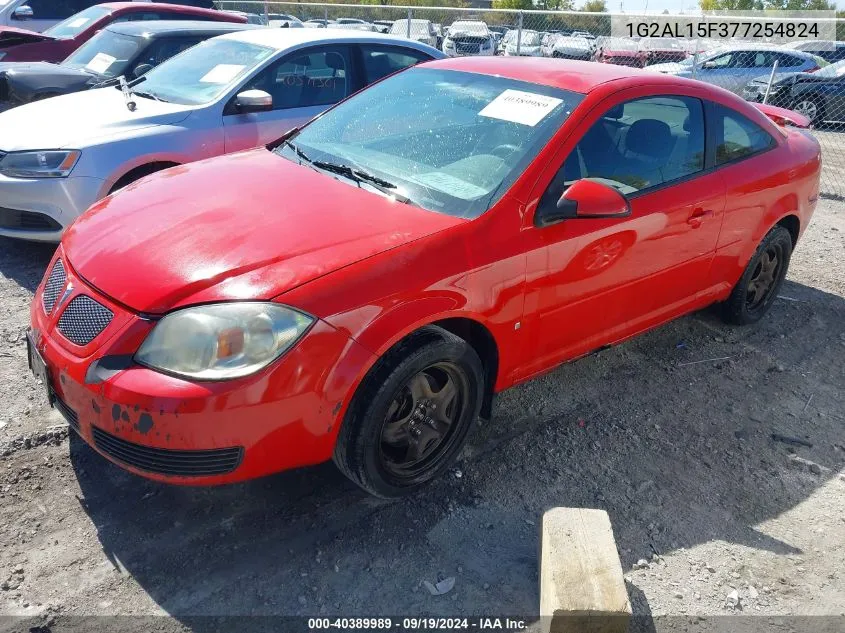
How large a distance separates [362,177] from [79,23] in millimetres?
8149

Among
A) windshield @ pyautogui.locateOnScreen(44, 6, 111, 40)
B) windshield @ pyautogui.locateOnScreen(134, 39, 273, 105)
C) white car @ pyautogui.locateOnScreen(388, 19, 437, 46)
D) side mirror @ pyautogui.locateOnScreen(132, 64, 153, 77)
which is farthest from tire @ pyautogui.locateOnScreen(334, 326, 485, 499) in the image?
white car @ pyautogui.locateOnScreen(388, 19, 437, 46)

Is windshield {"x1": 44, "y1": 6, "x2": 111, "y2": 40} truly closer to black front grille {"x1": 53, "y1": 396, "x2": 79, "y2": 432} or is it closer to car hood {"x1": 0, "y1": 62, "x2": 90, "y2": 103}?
car hood {"x1": 0, "y1": 62, "x2": 90, "y2": 103}

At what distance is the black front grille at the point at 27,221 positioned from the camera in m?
4.96

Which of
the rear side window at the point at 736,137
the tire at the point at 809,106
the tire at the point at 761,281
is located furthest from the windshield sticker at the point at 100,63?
the tire at the point at 809,106

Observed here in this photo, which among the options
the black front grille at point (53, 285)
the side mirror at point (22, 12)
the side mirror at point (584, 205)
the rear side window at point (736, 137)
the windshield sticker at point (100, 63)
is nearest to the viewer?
the black front grille at point (53, 285)

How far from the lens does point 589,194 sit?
A: 308 cm

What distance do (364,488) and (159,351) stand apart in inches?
37.5

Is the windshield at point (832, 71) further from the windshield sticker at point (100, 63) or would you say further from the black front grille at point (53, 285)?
the black front grille at point (53, 285)

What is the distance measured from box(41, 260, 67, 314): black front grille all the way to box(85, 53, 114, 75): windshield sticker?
5.20 m

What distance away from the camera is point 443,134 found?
3516 mm

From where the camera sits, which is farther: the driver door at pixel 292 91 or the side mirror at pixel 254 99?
the driver door at pixel 292 91

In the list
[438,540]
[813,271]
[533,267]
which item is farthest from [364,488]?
[813,271]

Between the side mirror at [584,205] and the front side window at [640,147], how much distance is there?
76mm

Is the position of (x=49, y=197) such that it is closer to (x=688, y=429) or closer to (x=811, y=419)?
(x=688, y=429)
